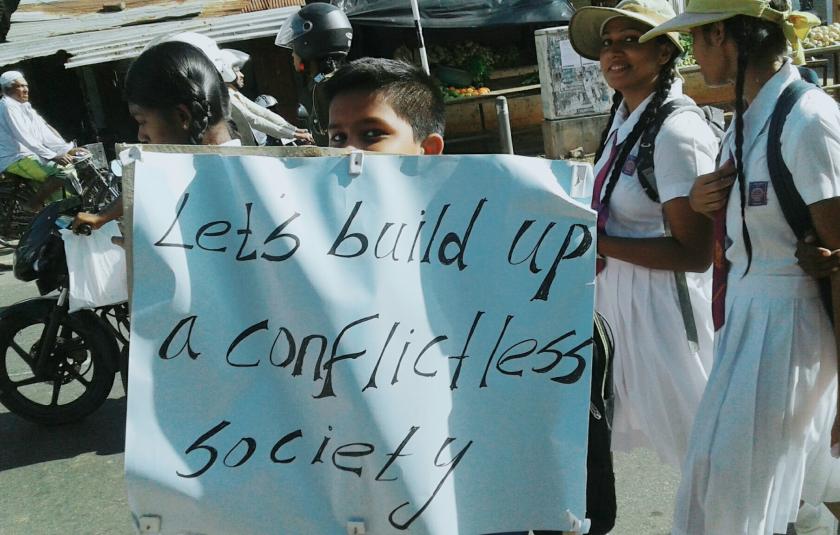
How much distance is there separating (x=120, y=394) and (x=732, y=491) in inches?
148

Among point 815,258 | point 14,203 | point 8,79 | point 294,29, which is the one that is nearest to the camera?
point 815,258

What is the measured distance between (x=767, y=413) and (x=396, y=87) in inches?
49.3

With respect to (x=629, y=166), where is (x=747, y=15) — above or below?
above

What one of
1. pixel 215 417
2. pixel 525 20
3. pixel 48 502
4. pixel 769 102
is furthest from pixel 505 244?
pixel 525 20

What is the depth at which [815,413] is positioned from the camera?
7.61 ft

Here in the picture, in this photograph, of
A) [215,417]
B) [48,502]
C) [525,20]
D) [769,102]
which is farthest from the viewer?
[525,20]

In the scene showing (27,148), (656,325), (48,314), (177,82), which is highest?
(177,82)

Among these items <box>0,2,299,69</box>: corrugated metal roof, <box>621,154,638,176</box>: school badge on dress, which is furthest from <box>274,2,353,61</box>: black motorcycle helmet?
<box>0,2,299,69</box>: corrugated metal roof

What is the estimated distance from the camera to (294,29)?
16.2 feet

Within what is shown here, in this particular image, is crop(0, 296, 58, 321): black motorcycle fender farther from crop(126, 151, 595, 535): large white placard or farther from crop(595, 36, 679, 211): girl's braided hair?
crop(126, 151, 595, 535): large white placard

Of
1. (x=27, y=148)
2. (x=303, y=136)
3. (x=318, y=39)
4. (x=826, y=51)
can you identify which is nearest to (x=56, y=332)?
(x=318, y=39)

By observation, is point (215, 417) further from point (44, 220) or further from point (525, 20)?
point (525, 20)

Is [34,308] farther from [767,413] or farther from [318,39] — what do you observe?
[767,413]

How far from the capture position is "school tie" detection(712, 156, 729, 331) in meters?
2.47
